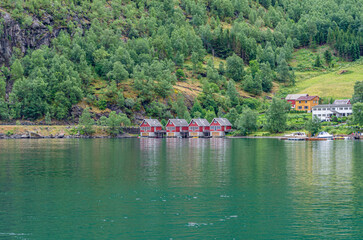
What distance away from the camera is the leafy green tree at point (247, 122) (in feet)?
522

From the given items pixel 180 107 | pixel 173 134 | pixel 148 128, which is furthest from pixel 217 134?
pixel 148 128

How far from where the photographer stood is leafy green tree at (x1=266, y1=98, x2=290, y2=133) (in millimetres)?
153413

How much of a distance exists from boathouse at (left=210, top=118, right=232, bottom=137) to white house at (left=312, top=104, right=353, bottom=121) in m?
33.3

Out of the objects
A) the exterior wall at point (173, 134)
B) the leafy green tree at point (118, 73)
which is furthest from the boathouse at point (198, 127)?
the leafy green tree at point (118, 73)

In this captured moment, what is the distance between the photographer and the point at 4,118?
169625 millimetres

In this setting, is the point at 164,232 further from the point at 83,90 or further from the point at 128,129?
the point at 83,90

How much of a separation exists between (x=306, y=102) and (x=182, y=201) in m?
158

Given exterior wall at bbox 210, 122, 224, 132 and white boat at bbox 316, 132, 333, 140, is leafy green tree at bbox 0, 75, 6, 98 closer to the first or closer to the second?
exterior wall at bbox 210, 122, 224, 132

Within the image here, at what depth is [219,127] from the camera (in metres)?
174

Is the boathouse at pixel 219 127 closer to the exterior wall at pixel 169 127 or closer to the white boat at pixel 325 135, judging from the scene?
the exterior wall at pixel 169 127

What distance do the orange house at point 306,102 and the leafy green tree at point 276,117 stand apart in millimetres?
37892

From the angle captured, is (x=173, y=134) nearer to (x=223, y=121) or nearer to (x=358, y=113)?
(x=223, y=121)

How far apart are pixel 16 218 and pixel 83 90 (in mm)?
159175

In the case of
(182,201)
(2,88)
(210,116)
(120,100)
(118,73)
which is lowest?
(182,201)
